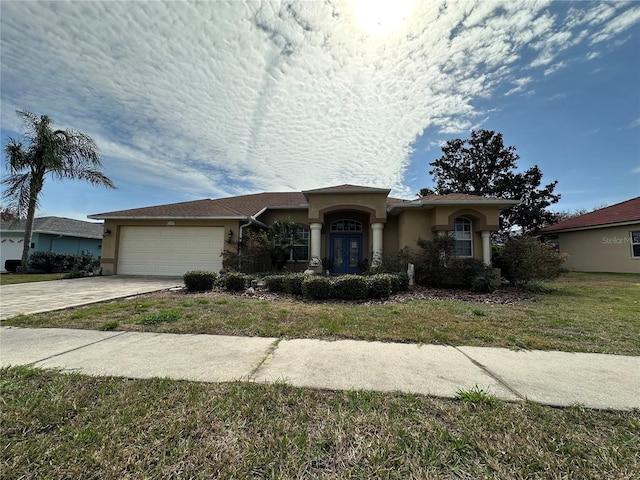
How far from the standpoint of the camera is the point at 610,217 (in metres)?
17.7

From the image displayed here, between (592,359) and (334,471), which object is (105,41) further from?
(592,359)

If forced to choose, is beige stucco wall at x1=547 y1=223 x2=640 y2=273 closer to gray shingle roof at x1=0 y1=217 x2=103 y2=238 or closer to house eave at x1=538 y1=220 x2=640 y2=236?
house eave at x1=538 y1=220 x2=640 y2=236

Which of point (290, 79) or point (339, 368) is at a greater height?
point (290, 79)

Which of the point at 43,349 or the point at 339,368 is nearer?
the point at 339,368

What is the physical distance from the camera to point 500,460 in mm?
1875

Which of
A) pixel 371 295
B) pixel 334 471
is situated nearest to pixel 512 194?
pixel 371 295

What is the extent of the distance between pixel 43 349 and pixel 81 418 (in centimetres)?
247

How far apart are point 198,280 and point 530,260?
38.7 ft

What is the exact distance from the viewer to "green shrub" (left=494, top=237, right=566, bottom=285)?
33.7ft

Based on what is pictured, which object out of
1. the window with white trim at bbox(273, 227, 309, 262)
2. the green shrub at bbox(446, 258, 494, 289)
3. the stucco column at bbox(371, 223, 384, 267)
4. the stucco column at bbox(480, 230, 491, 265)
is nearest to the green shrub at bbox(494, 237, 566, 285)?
the stucco column at bbox(480, 230, 491, 265)

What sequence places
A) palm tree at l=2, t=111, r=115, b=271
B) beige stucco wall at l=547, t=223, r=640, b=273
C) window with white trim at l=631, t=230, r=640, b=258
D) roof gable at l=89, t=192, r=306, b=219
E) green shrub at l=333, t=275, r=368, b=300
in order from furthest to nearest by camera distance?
beige stucco wall at l=547, t=223, r=640, b=273, window with white trim at l=631, t=230, r=640, b=258, palm tree at l=2, t=111, r=115, b=271, roof gable at l=89, t=192, r=306, b=219, green shrub at l=333, t=275, r=368, b=300

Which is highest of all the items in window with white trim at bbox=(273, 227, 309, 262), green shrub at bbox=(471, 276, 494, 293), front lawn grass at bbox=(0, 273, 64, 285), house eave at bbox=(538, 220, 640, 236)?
house eave at bbox=(538, 220, 640, 236)

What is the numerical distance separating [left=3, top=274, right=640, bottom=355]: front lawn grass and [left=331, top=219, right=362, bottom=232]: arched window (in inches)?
315

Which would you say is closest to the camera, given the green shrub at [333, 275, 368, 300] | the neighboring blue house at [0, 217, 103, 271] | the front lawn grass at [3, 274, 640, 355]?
the front lawn grass at [3, 274, 640, 355]
